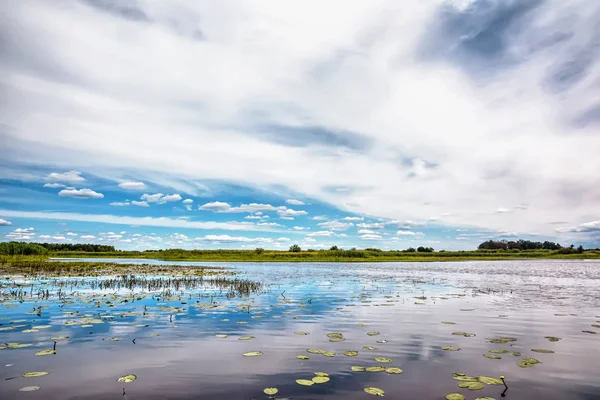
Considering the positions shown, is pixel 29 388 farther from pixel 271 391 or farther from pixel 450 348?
pixel 450 348

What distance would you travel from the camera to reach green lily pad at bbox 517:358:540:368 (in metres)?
9.12

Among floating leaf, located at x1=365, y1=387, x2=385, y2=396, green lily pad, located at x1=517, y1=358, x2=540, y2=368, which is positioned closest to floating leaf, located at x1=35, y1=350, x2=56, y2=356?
floating leaf, located at x1=365, y1=387, x2=385, y2=396

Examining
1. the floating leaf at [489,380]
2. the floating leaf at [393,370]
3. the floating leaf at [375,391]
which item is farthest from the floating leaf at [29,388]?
the floating leaf at [489,380]

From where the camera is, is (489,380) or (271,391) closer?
(271,391)

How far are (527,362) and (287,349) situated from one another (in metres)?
6.30

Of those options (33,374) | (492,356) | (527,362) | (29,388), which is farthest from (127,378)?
(527,362)

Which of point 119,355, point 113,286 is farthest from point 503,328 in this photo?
point 113,286

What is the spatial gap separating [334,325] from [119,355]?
7505 mm

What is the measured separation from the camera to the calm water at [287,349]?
24.9ft

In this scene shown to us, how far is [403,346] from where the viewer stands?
11.0 metres

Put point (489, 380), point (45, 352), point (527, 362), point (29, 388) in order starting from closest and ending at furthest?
point (29, 388)
point (489, 380)
point (527, 362)
point (45, 352)

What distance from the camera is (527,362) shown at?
9.33 m

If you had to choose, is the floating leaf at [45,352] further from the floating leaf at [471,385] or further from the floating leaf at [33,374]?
the floating leaf at [471,385]

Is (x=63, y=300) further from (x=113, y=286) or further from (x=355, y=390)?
(x=355, y=390)
